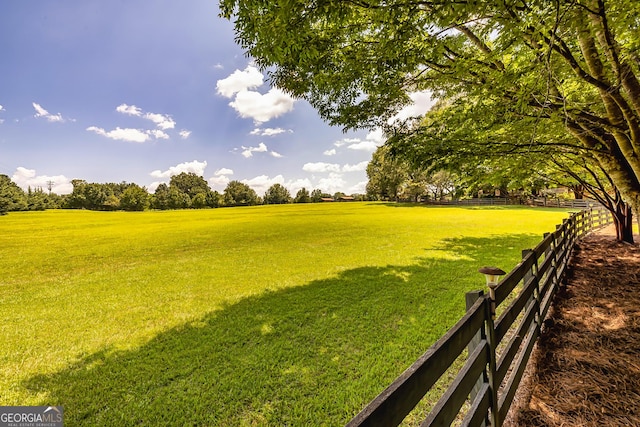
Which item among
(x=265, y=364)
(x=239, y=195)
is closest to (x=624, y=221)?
(x=265, y=364)

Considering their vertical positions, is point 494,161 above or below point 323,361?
above

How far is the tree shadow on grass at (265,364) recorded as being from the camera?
123 inches

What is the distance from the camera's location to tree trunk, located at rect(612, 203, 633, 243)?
10133 millimetres

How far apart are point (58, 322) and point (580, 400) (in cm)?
892

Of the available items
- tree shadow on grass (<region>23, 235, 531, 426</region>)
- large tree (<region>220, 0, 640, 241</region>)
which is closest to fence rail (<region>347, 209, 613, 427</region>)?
tree shadow on grass (<region>23, 235, 531, 426</region>)

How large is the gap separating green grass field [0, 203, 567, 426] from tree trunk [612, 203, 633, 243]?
3.83m

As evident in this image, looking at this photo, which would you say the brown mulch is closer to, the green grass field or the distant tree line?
the green grass field

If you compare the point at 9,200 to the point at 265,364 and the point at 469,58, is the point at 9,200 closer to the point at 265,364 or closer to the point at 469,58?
the point at 265,364

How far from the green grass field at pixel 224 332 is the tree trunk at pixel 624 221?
3.83 metres

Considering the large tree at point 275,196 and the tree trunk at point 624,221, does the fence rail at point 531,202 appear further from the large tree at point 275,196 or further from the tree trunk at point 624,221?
the large tree at point 275,196

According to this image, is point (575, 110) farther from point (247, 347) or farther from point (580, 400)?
point (247, 347)

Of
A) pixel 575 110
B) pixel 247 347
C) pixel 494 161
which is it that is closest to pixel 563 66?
pixel 575 110

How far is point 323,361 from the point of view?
401 cm

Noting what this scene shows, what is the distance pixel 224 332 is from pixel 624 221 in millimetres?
14616
